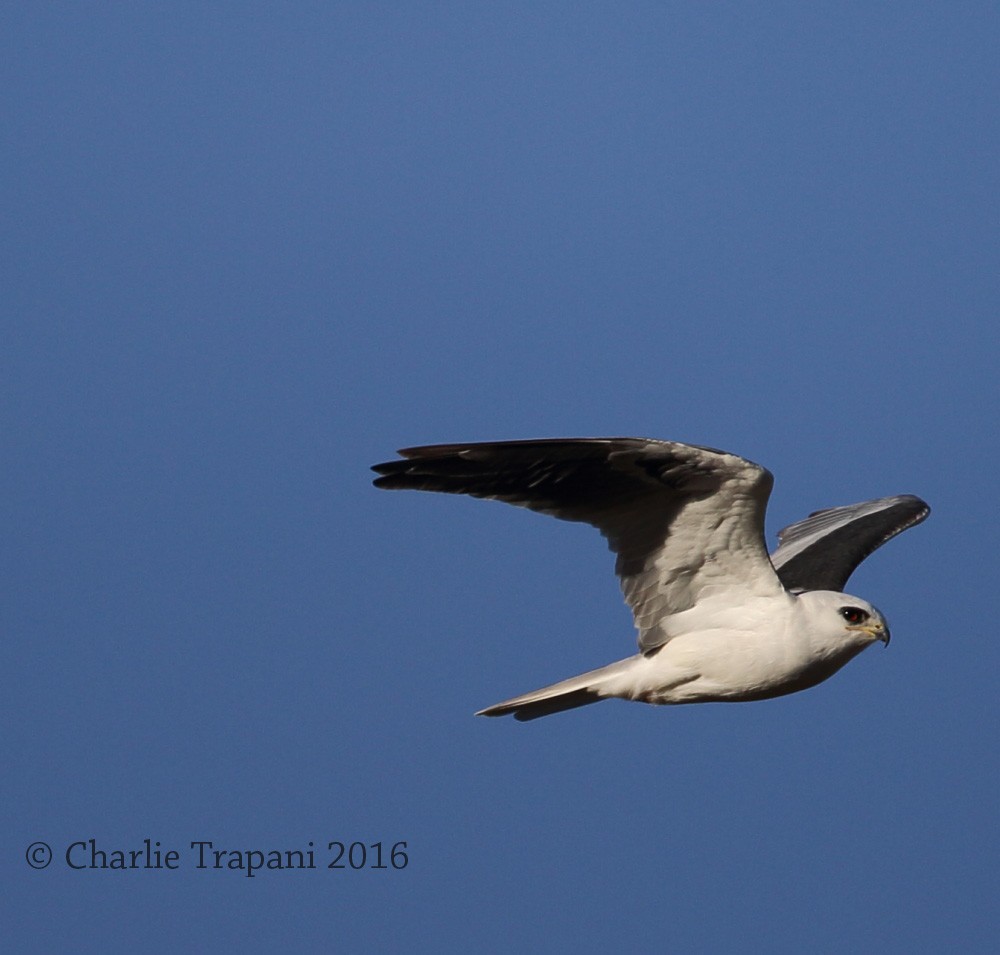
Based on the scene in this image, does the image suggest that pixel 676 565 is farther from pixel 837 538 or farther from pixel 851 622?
pixel 837 538

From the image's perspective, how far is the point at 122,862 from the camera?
9.30 meters

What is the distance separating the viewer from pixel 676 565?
7.82 metres

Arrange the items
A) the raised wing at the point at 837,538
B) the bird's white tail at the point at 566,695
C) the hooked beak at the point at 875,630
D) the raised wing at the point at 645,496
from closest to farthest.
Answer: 1. the raised wing at the point at 645,496
2. the hooked beak at the point at 875,630
3. the bird's white tail at the point at 566,695
4. the raised wing at the point at 837,538

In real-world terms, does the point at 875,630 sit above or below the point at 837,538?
below

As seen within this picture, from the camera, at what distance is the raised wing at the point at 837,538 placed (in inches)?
366

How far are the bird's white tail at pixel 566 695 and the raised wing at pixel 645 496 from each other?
0.24m

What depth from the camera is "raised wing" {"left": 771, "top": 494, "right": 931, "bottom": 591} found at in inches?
366

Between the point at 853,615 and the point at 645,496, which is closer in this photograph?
the point at 645,496

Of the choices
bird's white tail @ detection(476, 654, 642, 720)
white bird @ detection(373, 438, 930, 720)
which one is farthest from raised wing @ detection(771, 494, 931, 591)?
bird's white tail @ detection(476, 654, 642, 720)

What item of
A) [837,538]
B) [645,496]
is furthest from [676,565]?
[837,538]

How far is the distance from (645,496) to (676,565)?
52 centimetres

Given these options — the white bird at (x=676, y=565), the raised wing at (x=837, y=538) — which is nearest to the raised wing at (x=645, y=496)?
the white bird at (x=676, y=565)

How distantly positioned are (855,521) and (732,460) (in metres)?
3.64

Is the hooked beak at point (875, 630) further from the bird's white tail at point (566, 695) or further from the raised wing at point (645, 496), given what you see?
the bird's white tail at point (566, 695)
